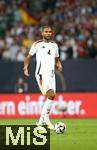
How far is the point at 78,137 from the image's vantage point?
52.4ft

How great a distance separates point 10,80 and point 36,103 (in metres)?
2.40

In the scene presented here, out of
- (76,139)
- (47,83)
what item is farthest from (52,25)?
(76,139)

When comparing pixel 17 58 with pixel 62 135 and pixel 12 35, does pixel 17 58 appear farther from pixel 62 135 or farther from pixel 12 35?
pixel 62 135

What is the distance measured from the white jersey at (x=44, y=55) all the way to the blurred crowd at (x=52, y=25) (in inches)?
399

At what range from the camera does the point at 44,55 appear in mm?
17203

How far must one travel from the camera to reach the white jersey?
17.2 meters

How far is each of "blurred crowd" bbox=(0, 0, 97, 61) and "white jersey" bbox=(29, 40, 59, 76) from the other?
1015cm

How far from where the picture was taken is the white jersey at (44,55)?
17.2 m

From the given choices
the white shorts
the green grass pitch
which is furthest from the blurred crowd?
the white shorts

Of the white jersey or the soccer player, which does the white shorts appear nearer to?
the soccer player

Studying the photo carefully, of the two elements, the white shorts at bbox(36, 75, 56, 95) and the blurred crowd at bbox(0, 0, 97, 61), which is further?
the blurred crowd at bbox(0, 0, 97, 61)

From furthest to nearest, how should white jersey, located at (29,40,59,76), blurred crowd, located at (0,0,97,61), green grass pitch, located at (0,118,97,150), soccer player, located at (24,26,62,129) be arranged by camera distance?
1. blurred crowd, located at (0,0,97,61)
2. white jersey, located at (29,40,59,76)
3. soccer player, located at (24,26,62,129)
4. green grass pitch, located at (0,118,97,150)

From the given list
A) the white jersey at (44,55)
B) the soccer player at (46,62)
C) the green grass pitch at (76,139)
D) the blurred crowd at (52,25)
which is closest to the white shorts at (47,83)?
the soccer player at (46,62)

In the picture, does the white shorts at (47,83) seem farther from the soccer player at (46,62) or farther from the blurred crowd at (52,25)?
the blurred crowd at (52,25)
